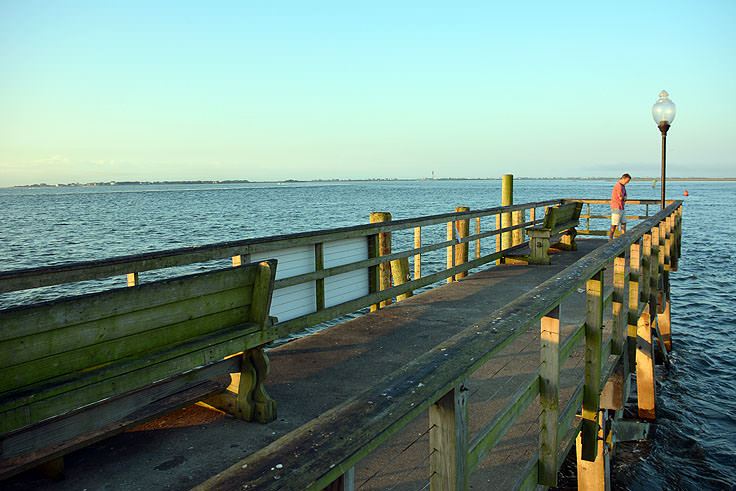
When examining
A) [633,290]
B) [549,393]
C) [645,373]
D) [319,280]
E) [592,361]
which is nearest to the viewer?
[549,393]

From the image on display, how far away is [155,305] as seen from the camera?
3029 mm

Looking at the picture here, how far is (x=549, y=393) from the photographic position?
2.75 m

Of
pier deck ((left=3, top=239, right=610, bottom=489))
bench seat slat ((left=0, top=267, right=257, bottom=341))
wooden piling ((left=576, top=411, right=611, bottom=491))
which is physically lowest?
wooden piling ((left=576, top=411, right=611, bottom=491))

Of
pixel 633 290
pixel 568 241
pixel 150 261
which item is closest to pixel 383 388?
pixel 150 261

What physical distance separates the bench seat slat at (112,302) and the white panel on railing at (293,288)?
1.33 metres

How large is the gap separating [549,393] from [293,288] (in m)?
2.85

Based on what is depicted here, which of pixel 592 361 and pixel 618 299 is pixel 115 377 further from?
Result: pixel 618 299

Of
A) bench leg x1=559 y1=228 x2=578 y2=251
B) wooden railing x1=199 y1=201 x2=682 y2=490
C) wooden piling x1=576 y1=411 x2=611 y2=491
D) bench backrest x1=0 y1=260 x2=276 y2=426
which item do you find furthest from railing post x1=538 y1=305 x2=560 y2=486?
bench leg x1=559 y1=228 x2=578 y2=251

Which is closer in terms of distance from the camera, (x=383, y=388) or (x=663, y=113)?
(x=383, y=388)

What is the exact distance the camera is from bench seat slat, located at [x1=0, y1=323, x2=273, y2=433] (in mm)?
2406

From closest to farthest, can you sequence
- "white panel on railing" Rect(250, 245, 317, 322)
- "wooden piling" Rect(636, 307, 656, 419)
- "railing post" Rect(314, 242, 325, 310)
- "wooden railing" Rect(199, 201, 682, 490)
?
"wooden railing" Rect(199, 201, 682, 490) → "white panel on railing" Rect(250, 245, 317, 322) → "railing post" Rect(314, 242, 325, 310) → "wooden piling" Rect(636, 307, 656, 419)

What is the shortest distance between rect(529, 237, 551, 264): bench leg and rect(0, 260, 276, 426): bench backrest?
7.54 metres

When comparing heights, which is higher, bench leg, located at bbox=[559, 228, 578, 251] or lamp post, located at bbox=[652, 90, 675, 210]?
lamp post, located at bbox=[652, 90, 675, 210]

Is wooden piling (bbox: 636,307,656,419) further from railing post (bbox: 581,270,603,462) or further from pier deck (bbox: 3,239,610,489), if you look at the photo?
railing post (bbox: 581,270,603,462)
